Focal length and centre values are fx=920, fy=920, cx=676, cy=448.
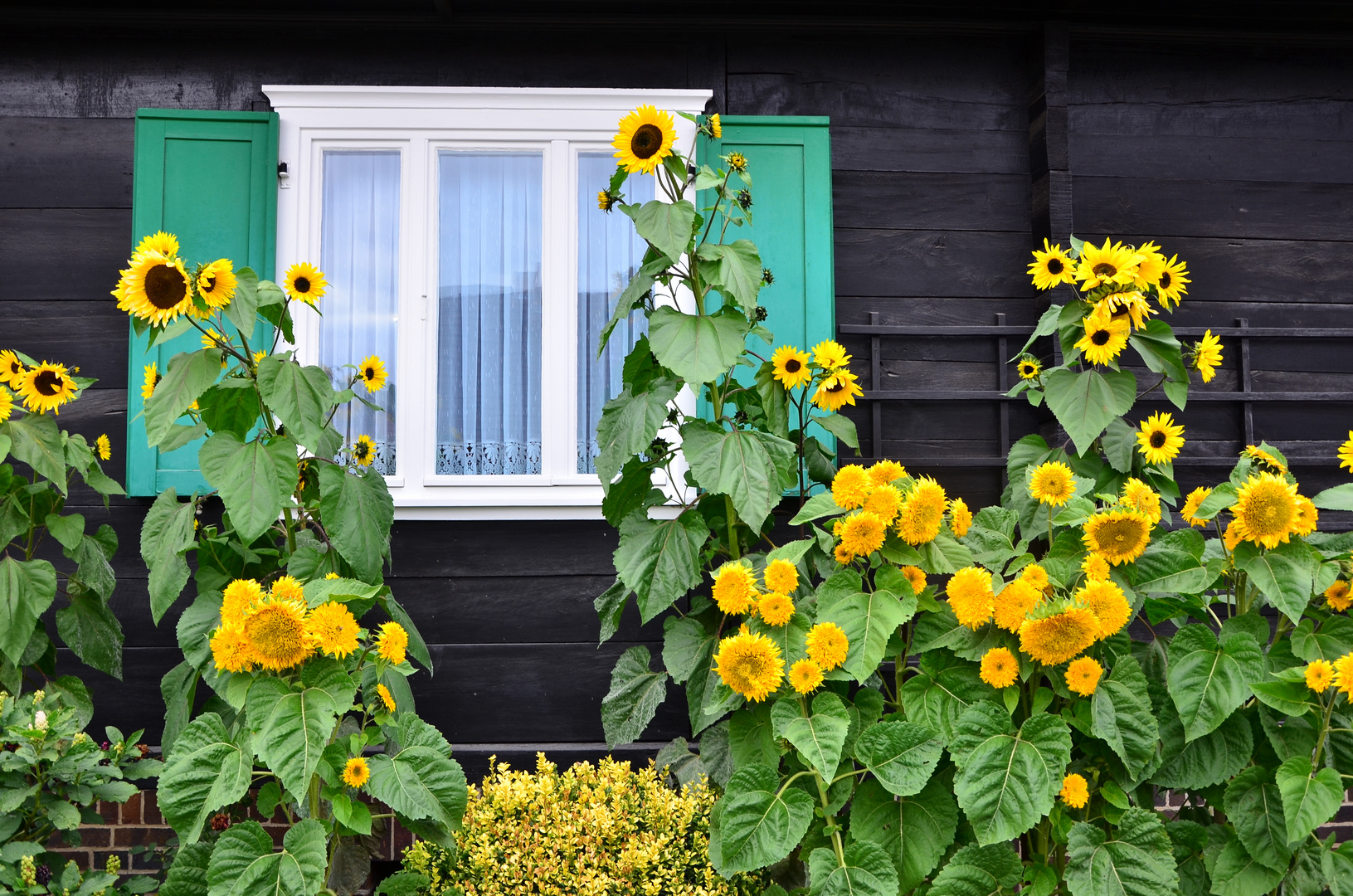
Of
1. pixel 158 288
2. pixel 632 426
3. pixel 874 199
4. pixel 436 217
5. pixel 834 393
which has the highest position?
pixel 874 199

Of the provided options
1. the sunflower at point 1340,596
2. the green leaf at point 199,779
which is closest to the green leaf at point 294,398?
the green leaf at point 199,779

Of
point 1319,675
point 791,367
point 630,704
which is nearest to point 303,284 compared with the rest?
point 791,367

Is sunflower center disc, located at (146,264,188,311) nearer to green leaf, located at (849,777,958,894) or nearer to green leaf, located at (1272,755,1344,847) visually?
green leaf, located at (849,777,958,894)

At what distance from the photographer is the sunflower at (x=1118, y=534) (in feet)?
5.77

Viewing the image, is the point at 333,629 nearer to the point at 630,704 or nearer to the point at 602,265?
the point at 630,704

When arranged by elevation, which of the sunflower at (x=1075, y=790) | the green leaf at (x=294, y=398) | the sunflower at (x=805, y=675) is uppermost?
the green leaf at (x=294, y=398)

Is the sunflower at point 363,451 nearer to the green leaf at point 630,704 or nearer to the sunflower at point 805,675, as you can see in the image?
the green leaf at point 630,704

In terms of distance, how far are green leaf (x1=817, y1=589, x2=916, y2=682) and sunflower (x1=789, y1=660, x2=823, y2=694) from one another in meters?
0.06

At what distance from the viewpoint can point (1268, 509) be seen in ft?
5.64

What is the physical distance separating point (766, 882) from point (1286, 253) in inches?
118

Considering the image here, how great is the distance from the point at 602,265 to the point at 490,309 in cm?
41

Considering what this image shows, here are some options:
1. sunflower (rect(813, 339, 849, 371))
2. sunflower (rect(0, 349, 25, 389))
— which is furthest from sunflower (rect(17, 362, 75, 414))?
sunflower (rect(813, 339, 849, 371))

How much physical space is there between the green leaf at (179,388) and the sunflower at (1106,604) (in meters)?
1.83

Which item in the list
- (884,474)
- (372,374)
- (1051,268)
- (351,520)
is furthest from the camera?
(372,374)
